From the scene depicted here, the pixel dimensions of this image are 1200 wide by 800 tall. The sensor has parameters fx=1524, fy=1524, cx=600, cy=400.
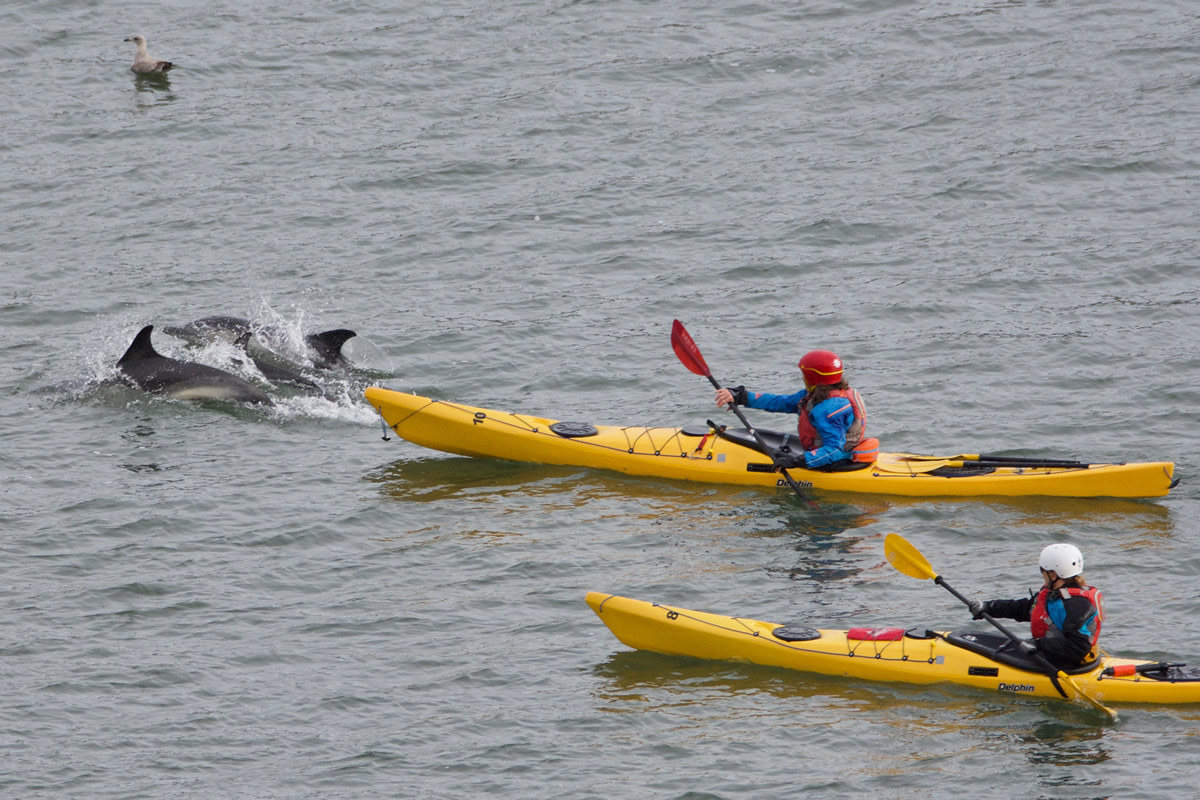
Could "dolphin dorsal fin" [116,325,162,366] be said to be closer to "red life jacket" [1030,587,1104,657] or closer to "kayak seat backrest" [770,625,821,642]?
"kayak seat backrest" [770,625,821,642]

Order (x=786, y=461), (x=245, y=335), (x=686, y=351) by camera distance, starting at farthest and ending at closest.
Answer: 1. (x=245, y=335)
2. (x=686, y=351)
3. (x=786, y=461)

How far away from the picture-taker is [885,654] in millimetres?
9000

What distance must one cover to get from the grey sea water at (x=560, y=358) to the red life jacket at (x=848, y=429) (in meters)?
0.50

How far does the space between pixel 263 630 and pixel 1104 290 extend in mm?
9251

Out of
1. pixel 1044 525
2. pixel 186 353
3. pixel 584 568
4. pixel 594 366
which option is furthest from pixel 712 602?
pixel 186 353

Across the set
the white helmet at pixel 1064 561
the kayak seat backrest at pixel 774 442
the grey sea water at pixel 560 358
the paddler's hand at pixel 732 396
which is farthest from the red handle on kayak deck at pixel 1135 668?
the paddler's hand at pixel 732 396

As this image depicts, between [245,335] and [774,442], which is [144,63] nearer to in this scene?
[245,335]

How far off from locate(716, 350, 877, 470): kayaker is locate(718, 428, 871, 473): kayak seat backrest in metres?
0.06

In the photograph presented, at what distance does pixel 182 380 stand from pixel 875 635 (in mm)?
7175

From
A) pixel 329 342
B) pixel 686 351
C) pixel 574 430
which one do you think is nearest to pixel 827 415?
pixel 686 351

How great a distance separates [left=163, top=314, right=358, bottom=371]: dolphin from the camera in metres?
14.0

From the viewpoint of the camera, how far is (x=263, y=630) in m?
9.81

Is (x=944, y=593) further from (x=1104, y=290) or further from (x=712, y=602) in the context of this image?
(x=1104, y=290)

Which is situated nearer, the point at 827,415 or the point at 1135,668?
the point at 1135,668
